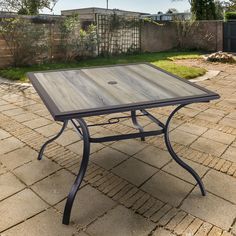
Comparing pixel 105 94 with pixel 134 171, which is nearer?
pixel 105 94

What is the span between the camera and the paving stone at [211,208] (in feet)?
6.38

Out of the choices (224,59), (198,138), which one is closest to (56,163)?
(198,138)

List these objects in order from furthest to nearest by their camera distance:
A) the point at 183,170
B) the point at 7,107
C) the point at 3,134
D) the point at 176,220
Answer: the point at 7,107 → the point at 3,134 → the point at 183,170 → the point at 176,220

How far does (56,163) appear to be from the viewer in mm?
2723

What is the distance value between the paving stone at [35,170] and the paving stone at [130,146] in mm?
716

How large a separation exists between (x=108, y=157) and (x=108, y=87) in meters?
0.92

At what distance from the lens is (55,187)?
2324 mm

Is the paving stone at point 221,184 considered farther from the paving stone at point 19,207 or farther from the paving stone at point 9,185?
the paving stone at point 9,185

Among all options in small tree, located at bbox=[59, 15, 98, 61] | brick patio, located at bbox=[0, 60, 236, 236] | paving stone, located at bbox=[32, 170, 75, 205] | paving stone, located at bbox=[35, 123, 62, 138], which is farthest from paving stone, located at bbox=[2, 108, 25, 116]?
small tree, located at bbox=[59, 15, 98, 61]

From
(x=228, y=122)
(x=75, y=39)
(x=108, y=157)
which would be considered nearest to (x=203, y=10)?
(x=75, y=39)

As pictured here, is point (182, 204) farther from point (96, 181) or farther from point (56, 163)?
point (56, 163)

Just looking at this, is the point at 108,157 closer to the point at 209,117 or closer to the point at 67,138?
the point at 67,138

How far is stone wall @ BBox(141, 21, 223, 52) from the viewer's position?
39.7 feet

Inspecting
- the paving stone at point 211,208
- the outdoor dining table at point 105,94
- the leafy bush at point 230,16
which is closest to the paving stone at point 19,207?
the outdoor dining table at point 105,94
